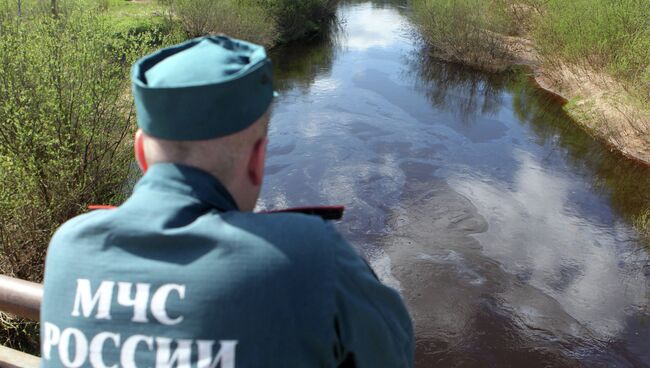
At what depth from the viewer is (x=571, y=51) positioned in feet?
55.6

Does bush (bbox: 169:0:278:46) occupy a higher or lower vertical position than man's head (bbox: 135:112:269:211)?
lower

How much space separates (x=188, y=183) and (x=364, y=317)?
443 mm

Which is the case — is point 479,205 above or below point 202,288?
below

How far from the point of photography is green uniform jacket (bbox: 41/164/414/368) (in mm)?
1011

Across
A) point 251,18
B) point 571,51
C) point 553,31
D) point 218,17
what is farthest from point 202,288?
point 251,18

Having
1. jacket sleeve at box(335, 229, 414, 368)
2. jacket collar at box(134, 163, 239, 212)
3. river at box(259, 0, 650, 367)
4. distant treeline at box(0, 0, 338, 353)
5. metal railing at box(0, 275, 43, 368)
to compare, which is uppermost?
jacket collar at box(134, 163, 239, 212)

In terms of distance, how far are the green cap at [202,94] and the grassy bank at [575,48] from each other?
1035 centimetres

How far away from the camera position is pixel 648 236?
389 inches

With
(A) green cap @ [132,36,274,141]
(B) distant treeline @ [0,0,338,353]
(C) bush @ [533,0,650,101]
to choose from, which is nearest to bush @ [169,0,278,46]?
(C) bush @ [533,0,650,101]

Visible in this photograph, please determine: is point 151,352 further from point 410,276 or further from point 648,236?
point 648,236

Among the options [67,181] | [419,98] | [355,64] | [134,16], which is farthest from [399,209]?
[134,16]

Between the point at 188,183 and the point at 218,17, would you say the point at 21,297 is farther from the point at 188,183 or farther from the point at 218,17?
the point at 218,17

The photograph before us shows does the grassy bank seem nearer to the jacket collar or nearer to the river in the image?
the river

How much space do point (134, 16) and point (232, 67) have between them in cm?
2218
